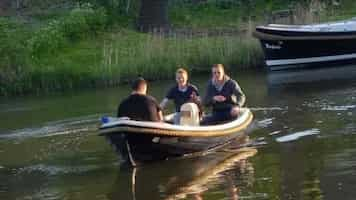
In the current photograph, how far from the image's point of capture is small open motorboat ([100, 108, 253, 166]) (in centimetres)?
1432

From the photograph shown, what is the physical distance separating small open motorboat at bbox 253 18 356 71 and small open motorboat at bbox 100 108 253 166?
41.5 feet

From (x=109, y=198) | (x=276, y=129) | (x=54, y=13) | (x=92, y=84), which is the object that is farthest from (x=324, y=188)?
(x=54, y=13)

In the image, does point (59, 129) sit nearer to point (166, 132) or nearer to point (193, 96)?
point (193, 96)

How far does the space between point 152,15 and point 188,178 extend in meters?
20.4

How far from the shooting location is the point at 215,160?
15344 mm

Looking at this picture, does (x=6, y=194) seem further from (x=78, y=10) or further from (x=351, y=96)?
→ (x=78, y=10)

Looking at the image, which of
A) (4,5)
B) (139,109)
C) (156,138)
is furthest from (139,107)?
(4,5)

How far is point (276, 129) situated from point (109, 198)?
5594 millimetres

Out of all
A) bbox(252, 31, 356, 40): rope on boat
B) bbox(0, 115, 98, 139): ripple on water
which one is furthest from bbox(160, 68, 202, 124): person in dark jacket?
bbox(252, 31, 356, 40): rope on boat

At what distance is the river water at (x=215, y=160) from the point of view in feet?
42.4

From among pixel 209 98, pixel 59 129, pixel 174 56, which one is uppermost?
pixel 209 98

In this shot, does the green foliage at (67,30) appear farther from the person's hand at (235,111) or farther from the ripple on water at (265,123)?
the person's hand at (235,111)

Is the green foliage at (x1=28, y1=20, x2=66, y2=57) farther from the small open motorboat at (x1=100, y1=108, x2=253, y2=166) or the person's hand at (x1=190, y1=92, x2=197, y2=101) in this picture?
the small open motorboat at (x1=100, y1=108, x2=253, y2=166)

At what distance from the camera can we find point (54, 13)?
37250 mm
